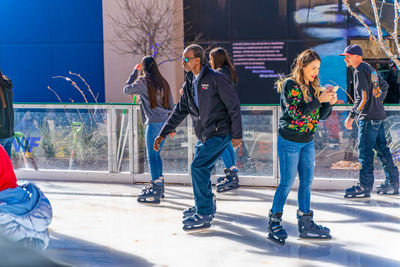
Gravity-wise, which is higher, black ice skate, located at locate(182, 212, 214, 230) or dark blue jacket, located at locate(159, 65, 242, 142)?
dark blue jacket, located at locate(159, 65, 242, 142)

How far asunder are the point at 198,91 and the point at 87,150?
12.1 feet

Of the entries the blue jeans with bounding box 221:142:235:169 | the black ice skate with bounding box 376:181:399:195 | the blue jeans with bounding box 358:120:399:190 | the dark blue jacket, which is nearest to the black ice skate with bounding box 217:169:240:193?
the blue jeans with bounding box 221:142:235:169

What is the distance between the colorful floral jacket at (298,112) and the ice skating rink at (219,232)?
3.63 ft

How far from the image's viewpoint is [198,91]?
6.55 m

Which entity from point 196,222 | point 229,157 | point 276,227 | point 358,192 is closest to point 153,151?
point 229,157

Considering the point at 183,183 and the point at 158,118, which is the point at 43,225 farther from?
the point at 183,183

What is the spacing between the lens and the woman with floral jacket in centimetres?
586

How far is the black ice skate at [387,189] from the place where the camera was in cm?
816

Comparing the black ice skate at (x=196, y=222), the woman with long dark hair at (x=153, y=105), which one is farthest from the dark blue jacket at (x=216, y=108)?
the woman with long dark hair at (x=153, y=105)

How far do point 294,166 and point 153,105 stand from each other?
2505 mm

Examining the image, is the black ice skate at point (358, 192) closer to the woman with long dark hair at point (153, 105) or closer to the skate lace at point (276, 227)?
the skate lace at point (276, 227)

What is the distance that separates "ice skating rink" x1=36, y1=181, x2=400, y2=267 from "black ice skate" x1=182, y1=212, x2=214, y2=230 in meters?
0.07

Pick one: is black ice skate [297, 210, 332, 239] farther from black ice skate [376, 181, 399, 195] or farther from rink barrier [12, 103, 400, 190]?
rink barrier [12, 103, 400, 190]

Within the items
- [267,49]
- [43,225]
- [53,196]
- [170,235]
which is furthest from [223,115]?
[267,49]
